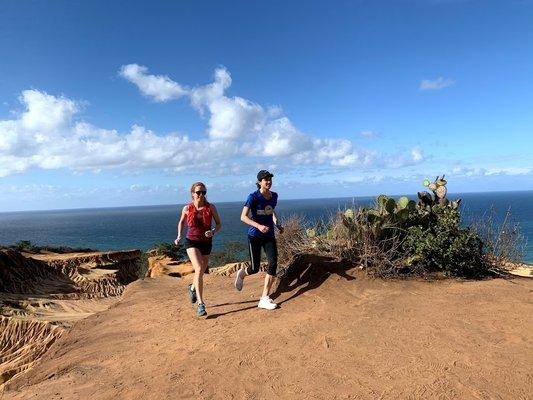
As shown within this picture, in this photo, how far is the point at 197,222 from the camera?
5965 mm

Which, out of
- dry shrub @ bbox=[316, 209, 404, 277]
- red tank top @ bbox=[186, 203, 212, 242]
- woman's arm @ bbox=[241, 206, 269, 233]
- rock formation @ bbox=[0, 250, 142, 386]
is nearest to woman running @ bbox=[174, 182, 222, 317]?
red tank top @ bbox=[186, 203, 212, 242]

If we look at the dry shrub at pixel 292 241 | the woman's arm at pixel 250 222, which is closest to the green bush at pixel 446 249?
the dry shrub at pixel 292 241

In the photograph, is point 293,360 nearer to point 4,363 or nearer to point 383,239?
point 383,239

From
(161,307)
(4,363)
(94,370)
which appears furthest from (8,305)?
(94,370)

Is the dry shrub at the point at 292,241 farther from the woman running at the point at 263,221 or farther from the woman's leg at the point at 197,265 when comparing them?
the woman's leg at the point at 197,265

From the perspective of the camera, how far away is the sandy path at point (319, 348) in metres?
3.78

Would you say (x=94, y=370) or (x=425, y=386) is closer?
(x=425, y=386)

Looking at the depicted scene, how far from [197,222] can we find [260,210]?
91 centimetres

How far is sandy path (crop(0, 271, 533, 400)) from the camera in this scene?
3782 mm

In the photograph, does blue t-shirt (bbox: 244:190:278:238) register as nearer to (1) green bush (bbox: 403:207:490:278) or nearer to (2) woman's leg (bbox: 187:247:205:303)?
(2) woman's leg (bbox: 187:247:205:303)

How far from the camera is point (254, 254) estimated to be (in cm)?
614

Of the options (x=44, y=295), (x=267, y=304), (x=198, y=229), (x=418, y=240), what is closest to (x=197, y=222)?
(x=198, y=229)

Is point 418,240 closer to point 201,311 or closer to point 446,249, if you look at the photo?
Result: point 446,249

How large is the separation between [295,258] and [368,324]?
2726 millimetres
